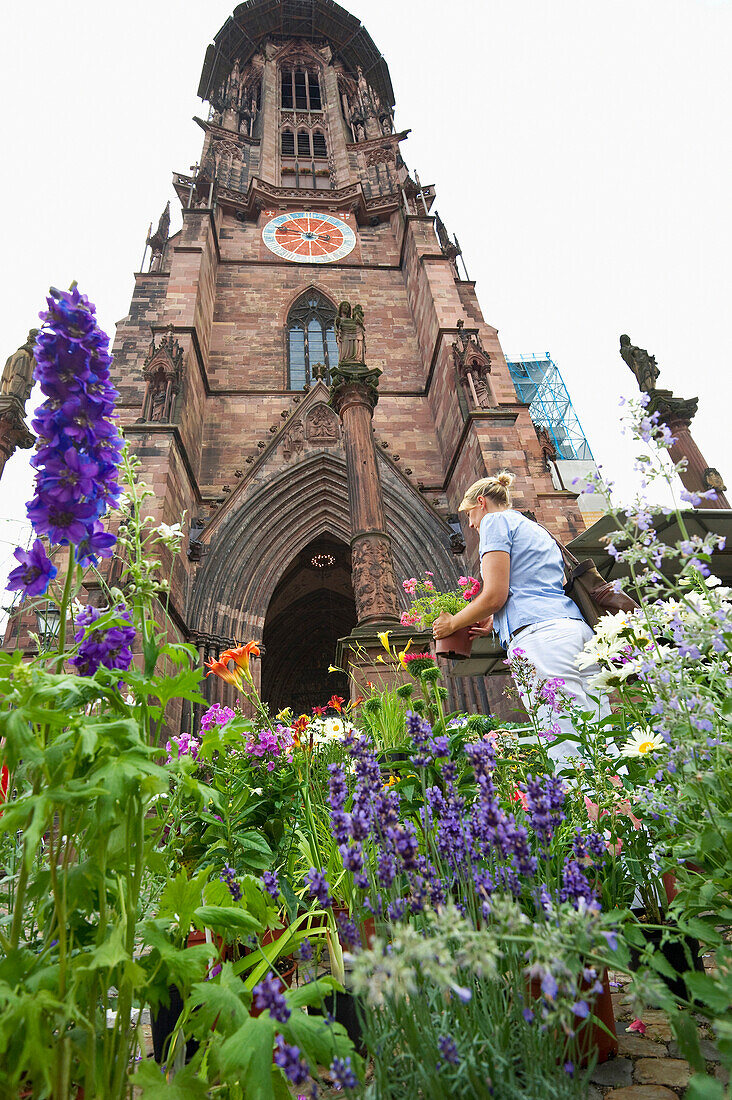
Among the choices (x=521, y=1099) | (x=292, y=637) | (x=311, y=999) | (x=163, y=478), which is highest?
(x=292, y=637)

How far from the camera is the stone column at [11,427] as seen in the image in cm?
908

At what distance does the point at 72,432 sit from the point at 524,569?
1989 mm

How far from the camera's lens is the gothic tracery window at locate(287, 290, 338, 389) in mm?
13586

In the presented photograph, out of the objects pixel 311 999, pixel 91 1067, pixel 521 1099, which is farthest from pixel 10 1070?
pixel 521 1099

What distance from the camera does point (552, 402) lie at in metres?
37.0

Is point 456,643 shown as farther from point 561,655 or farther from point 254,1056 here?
point 254,1056

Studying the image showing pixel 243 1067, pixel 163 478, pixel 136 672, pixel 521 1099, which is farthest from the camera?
pixel 163 478

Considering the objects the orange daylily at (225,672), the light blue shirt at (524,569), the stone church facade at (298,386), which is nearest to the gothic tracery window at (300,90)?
the stone church facade at (298,386)

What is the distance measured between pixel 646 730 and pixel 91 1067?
1.39 metres

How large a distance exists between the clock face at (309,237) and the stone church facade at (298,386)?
0.19 ft

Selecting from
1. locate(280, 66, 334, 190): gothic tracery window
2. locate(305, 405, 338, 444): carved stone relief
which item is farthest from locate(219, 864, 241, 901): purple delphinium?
locate(280, 66, 334, 190): gothic tracery window

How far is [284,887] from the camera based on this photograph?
5.71 ft

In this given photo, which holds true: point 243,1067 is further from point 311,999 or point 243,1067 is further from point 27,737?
point 27,737

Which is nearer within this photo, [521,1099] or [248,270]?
[521,1099]
